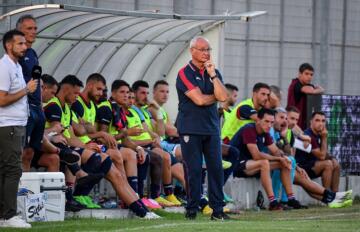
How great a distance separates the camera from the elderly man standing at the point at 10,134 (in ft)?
46.3

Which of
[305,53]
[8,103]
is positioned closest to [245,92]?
[305,53]

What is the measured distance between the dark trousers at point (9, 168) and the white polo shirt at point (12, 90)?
94 millimetres

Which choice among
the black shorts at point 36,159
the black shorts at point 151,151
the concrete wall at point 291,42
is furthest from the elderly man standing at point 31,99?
the concrete wall at point 291,42

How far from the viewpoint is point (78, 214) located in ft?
53.6

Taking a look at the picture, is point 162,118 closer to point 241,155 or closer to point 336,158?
point 241,155

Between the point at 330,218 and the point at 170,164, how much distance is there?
2392mm

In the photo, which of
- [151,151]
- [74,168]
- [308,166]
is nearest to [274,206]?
[308,166]

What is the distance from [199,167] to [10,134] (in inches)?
100

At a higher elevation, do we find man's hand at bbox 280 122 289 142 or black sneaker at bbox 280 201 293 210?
man's hand at bbox 280 122 289 142

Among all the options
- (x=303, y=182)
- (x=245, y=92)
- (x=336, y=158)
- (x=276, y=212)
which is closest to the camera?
(x=276, y=212)

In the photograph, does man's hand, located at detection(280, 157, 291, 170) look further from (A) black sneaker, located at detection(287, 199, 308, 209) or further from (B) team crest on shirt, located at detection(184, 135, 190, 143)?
(B) team crest on shirt, located at detection(184, 135, 190, 143)

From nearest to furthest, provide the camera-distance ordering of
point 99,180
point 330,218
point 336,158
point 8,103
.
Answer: point 8,103
point 99,180
point 330,218
point 336,158

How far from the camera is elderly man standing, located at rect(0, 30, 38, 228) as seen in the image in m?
14.1

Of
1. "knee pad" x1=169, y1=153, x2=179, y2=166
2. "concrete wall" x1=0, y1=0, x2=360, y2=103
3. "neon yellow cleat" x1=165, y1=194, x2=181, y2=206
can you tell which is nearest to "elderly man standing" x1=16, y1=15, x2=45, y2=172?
"neon yellow cleat" x1=165, y1=194, x2=181, y2=206
